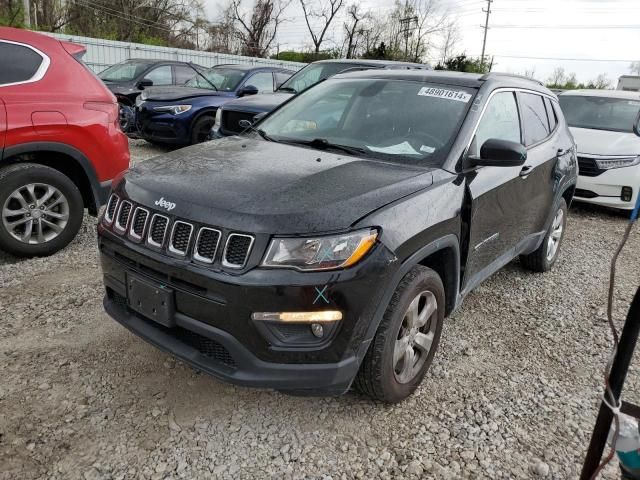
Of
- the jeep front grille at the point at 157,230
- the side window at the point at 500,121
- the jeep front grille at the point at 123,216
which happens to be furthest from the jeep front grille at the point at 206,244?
the side window at the point at 500,121

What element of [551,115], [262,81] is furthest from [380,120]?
[262,81]

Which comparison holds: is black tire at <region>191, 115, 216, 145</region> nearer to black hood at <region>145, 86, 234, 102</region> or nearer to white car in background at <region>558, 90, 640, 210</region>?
black hood at <region>145, 86, 234, 102</region>

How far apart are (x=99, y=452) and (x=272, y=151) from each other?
70.2 inches

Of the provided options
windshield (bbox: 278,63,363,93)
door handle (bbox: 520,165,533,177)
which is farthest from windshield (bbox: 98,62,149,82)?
door handle (bbox: 520,165,533,177)

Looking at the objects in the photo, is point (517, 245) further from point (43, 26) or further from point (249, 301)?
point (43, 26)

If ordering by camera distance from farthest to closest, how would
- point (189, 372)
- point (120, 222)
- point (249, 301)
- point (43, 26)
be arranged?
point (43, 26)
point (189, 372)
point (120, 222)
point (249, 301)

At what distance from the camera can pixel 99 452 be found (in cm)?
229

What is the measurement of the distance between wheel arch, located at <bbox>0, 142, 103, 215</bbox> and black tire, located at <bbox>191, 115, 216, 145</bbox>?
4.29 m

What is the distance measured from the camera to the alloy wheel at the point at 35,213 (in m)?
4.02

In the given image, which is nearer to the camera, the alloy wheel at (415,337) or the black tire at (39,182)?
the alloy wheel at (415,337)

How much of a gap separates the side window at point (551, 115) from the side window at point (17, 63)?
4133 millimetres

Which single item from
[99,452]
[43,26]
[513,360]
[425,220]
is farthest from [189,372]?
[43,26]

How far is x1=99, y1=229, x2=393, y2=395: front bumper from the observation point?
6.91 feet

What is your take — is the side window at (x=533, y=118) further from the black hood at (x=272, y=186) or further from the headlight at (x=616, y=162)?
the headlight at (x=616, y=162)
